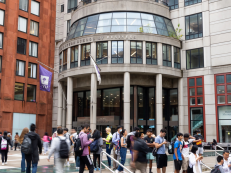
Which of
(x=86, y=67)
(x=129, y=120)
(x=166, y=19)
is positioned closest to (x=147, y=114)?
(x=129, y=120)

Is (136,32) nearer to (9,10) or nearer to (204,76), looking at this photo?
(204,76)

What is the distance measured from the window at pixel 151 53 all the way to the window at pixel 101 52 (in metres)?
4.83

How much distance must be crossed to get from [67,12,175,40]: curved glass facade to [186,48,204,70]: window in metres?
3.54

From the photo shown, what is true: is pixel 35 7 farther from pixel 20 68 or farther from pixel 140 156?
pixel 140 156

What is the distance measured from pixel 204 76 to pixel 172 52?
4822mm

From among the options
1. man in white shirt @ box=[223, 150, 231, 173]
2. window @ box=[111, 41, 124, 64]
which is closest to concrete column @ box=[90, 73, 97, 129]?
window @ box=[111, 41, 124, 64]

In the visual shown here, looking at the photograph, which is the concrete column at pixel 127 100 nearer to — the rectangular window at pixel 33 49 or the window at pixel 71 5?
the window at pixel 71 5

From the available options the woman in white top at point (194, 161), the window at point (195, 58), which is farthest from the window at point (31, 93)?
the woman in white top at point (194, 161)

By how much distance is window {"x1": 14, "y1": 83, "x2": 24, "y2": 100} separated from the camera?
40206mm

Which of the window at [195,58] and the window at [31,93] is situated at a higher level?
the window at [195,58]

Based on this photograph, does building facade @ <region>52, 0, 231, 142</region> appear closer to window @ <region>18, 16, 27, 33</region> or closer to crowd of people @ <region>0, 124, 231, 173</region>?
window @ <region>18, 16, 27, 33</region>

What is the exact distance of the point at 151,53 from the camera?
33281mm

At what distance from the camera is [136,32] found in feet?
107

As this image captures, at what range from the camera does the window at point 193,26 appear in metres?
35.3
